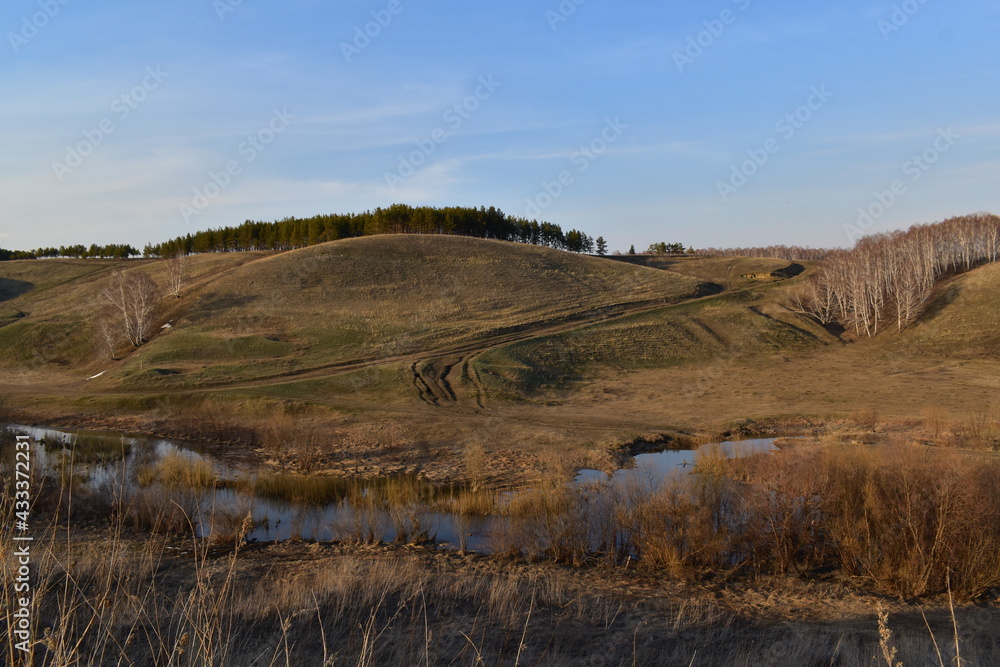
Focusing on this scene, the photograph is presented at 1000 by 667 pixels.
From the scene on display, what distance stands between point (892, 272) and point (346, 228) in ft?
277

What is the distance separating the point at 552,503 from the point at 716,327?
156 feet

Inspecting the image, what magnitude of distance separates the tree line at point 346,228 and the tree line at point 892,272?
61.8 metres

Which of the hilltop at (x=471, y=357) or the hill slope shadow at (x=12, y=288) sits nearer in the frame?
the hilltop at (x=471, y=357)

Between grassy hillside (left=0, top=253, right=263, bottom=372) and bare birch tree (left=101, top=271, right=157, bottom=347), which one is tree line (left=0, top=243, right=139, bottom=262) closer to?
grassy hillside (left=0, top=253, right=263, bottom=372)

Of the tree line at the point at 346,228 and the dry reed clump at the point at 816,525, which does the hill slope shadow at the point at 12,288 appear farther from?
the dry reed clump at the point at 816,525

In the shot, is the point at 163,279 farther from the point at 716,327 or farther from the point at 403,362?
the point at 716,327

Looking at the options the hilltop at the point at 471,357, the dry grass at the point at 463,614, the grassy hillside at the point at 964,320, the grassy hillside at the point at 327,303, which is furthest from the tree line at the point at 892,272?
the dry grass at the point at 463,614

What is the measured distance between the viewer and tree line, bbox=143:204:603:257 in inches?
4338

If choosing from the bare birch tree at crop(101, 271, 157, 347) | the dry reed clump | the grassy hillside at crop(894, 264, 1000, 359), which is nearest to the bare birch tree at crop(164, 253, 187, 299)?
the bare birch tree at crop(101, 271, 157, 347)

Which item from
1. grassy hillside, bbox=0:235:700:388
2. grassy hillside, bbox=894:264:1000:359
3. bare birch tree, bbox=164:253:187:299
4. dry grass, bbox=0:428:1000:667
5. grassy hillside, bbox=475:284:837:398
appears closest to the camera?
dry grass, bbox=0:428:1000:667

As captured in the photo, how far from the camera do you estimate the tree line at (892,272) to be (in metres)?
61.2

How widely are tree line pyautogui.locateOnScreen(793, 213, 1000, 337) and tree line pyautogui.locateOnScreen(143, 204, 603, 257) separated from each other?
61825mm

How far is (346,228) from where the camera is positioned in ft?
365

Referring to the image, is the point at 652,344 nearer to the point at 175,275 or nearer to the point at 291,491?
the point at 291,491
